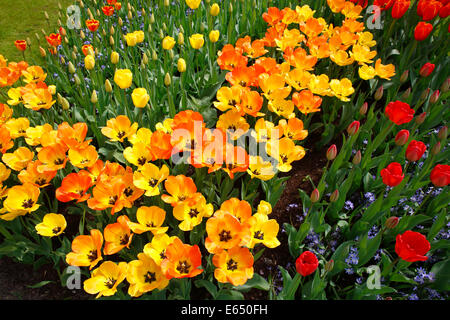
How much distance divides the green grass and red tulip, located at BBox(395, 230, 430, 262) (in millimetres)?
4392

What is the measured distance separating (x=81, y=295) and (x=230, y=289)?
0.88 m

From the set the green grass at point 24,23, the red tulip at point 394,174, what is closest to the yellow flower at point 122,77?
the red tulip at point 394,174

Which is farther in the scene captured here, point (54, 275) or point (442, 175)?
point (54, 275)

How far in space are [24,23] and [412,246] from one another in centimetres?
595

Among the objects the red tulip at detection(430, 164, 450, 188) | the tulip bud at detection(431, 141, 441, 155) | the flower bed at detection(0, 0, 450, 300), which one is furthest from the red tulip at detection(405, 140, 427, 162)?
the tulip bud at detection(431, 141, 441, 155)

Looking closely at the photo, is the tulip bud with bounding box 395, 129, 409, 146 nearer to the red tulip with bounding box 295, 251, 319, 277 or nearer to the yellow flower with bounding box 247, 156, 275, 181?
the yellow flower with bounding box 247, 156, 275, 181

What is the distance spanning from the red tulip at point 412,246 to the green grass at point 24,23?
4.39m

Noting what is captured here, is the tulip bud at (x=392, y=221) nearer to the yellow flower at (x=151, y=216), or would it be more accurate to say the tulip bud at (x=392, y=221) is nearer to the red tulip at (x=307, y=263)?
the red tulip at (x=307, y=263)

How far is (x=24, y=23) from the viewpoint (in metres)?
5.00

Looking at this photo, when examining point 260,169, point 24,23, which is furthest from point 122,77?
point 24,23

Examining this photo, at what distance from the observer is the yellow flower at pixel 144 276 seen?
1.37 metres

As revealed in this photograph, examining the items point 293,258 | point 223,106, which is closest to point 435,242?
point 293,258

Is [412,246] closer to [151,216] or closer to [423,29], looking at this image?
[151,216]

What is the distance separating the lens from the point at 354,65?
2.94 metres
